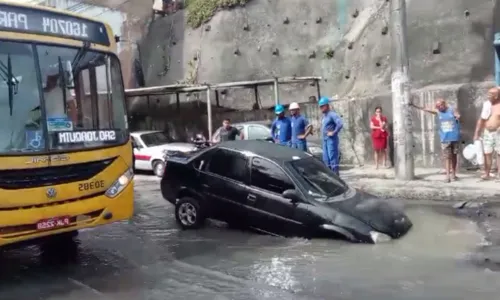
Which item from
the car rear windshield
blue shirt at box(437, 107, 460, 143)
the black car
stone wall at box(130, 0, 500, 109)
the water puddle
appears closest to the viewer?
the water puddle

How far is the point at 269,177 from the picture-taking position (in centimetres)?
827

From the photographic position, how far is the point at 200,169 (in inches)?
358

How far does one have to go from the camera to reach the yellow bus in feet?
19.6

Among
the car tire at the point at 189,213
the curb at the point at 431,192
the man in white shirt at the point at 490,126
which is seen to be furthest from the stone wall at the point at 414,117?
the car tire at the point at 189,213

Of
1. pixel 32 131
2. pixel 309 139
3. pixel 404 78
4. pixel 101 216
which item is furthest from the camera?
pixel 309 139

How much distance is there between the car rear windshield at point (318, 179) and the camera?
8039mm

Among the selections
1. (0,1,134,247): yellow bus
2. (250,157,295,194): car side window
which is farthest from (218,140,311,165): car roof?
(0,1,134,247): yellow bus

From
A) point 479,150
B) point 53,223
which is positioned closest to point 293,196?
point 53,223

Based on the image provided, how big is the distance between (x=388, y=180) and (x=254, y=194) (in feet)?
18.8

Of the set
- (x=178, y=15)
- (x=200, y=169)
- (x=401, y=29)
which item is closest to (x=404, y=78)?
(x=401, y=29)

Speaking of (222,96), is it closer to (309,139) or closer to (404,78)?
(309,139)

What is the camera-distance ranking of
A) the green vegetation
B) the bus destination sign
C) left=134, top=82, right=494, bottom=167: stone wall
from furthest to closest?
1. the green vegetation
2. left=134, top=82, right=494, bottom=167: stone wall
3. the bus destination sign

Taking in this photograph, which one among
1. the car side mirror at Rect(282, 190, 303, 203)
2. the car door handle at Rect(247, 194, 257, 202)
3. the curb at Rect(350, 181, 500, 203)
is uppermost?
the car side mirror at Rect(282, 190, 303, 203)

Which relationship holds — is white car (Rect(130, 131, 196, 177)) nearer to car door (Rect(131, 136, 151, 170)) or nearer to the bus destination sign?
car door (Rect(131, 136, 151, 170))
